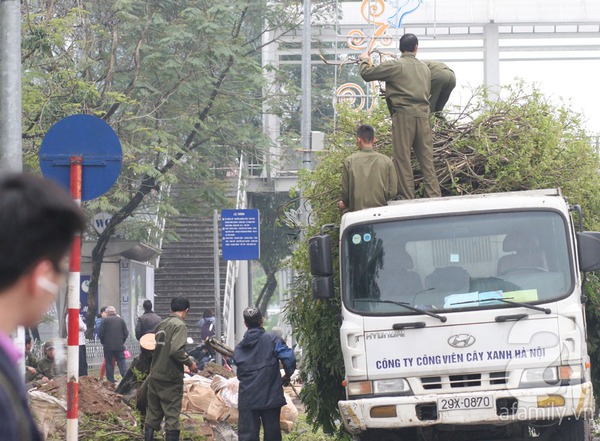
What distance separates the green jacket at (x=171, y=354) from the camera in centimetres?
1078

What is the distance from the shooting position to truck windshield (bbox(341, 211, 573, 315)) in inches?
324

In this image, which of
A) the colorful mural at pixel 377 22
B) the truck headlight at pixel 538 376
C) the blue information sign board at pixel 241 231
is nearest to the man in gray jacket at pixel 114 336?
the blue information sign board at pixel 241 231

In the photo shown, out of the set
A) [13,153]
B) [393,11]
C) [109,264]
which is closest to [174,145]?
[109,264]

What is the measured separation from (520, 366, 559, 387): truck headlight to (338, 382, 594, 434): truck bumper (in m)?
0.08

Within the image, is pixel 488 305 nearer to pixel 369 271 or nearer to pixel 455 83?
pixel 369 271

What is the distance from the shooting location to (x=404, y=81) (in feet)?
31.3

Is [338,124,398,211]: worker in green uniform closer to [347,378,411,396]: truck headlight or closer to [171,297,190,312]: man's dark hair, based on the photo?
[347,378,411,396]: truck headlight

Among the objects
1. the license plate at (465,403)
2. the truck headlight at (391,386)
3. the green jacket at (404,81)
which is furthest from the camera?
the green jacket at (404,81)

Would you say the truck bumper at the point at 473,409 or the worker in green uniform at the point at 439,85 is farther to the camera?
the worker in green uniform at the point at 439,85

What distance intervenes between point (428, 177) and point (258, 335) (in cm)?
229

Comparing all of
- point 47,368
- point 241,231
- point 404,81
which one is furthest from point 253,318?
point 241,231

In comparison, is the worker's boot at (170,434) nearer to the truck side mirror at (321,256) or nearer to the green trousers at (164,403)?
the green trousers at (164,403)

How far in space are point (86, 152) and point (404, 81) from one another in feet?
9.53

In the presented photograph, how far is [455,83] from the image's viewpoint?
10234mm
